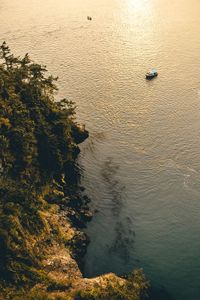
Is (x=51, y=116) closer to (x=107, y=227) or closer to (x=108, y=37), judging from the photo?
(x=107, y=227)

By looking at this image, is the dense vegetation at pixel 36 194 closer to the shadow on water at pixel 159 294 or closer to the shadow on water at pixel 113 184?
the shadow on water at pixel 159 294

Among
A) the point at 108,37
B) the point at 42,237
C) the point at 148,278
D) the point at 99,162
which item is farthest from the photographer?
the point at 108,37

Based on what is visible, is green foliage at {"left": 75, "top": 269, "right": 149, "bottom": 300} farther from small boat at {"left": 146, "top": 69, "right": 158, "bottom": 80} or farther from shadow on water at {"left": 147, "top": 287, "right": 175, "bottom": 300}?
small boat at {"left": 146, "top": 69, "right": 158, "bottom": 80}

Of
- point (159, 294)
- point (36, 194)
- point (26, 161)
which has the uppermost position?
point (26, 161)

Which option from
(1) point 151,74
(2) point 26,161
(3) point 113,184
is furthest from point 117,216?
(1) point 151,74

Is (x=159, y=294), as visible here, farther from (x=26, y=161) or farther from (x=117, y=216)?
(x=26, y=161)

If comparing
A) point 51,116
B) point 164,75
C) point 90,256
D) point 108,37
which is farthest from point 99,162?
point 108,37
